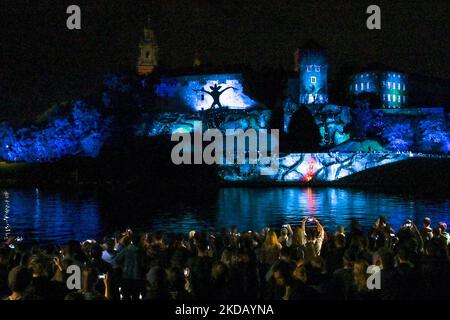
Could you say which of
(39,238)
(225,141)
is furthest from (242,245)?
(225,141)

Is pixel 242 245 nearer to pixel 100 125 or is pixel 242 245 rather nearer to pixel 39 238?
pixel 39 238

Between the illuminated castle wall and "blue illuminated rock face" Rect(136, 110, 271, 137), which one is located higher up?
the illuminated castle wall

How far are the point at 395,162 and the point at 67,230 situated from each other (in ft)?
170

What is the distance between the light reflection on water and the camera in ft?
103

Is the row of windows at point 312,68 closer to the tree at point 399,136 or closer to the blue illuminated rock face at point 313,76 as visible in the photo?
the blue illuminated rock face at point 313,76

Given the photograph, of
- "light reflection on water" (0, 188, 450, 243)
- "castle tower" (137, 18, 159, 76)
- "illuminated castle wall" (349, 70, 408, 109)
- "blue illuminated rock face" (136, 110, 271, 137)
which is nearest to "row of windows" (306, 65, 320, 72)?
"illuminated castle wall" (349, 70, 408, 109)

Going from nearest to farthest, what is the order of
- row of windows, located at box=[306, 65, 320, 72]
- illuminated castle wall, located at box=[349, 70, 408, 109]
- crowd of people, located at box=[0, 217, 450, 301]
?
1. crowd of people, located at box=[0, 217, 450, 301]
2. row of windows, located at box=[306, 65, 320, 72]
3. illuminated castle wall, located at box=[349, 70, 408, 109]

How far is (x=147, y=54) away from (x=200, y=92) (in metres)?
22.2

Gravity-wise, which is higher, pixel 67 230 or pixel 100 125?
pixel 100 125

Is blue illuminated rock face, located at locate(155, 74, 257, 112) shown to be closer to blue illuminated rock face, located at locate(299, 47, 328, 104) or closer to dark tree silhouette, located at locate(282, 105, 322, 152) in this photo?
blue illuminated rock face, located at locate(299, 47, 328, 104)

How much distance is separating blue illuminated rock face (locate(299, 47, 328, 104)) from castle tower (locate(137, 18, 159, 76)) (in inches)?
1232

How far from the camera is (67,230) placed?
3019cm

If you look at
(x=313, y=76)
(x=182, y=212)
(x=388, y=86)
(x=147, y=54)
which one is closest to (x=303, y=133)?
(x=313, y=76)

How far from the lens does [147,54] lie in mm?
116062
